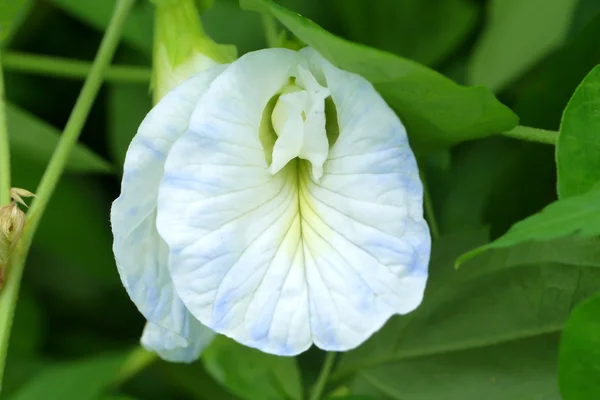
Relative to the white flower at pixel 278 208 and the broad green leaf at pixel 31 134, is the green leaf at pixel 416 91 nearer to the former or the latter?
the white flower at pixel 278 208

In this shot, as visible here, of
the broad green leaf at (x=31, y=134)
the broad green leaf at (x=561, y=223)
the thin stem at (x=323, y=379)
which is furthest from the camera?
the broad green leaf at (x=31, y=134)

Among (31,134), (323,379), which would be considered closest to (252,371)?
(323,379)

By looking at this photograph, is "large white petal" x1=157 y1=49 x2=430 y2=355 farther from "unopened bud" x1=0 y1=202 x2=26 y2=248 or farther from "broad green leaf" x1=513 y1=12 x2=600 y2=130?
"broad green leaf" x1=513 y1=12 x2=600 y2=130

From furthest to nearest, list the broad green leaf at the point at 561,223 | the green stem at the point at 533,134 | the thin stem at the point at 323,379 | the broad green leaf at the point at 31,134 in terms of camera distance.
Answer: the broad green leaf at the point at 31,134 < the thin stem at the point at 323,379 < the green stem at the point at 533,134 < the broad green leaf at the point at 561,223

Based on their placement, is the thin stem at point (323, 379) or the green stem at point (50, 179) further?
the thin stem at point (323, 379)

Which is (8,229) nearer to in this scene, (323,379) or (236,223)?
Answer: (236,223)

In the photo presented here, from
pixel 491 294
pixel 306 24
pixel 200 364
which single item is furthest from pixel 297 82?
pixel 200 364

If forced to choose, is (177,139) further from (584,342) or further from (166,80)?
(584,342)

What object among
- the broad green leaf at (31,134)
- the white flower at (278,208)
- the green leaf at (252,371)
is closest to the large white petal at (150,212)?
the white flower at (278,208)
